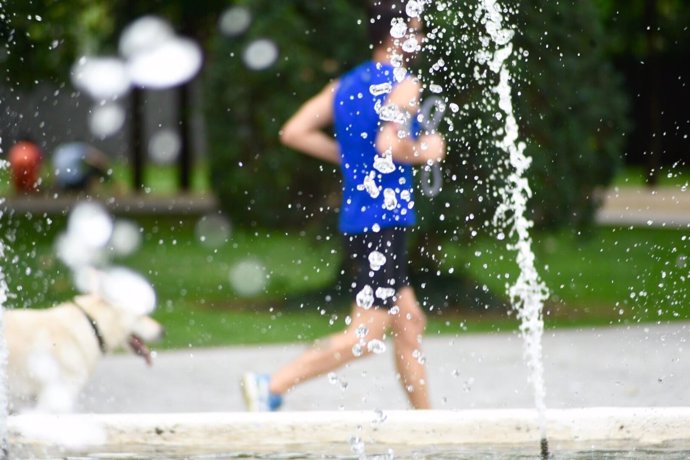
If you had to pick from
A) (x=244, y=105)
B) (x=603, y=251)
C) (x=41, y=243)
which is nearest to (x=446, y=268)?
(x=244, y=105)

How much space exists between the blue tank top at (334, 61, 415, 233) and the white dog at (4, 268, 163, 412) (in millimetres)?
1287

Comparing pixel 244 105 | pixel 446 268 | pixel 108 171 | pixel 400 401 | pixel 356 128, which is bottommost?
pixel 400 401

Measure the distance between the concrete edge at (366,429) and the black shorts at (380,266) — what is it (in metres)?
0.82

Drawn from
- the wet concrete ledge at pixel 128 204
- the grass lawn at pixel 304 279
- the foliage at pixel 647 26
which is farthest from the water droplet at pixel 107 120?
the grass lawn at pixel 304 279

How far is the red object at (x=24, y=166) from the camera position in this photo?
82.7 feet

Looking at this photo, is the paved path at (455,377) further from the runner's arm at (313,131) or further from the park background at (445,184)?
the runner's arm at (313,131)

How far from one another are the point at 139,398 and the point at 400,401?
4.34 feet

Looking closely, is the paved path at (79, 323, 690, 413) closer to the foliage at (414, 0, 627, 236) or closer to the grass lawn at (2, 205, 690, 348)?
the grass lawn at (2, 205, 690, 348)

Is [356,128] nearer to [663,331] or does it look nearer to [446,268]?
[663,331]

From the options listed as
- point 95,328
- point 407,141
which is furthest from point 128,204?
point 407,141

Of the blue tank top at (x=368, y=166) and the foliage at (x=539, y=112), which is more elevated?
the foliage at (x=539, y=112)

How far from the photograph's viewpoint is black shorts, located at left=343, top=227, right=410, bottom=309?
527 centimetres

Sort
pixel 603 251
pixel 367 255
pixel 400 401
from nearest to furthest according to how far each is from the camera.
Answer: pixel 367 255 < pixel 400 401 < pixel 603 251

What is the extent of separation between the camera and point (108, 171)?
26.9m
